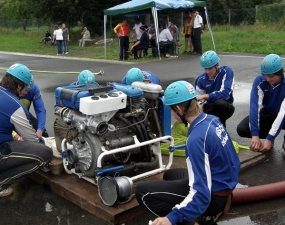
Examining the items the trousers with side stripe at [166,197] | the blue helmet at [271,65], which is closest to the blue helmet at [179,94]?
the trousers with side stripe at [166,197]

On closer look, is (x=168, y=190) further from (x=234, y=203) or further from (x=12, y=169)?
(x=12, y=169)

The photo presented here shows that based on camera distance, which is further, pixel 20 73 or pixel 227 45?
pixel 227 45

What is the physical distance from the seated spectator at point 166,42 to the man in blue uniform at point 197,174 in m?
14.2

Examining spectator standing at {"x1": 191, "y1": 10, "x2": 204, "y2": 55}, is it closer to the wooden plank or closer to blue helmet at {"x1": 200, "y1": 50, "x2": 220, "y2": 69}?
blue helmet at {"x1": 200, "y1": 50, "x2": 220, "y2": 69}

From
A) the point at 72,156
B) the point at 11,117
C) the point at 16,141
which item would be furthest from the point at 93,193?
the point at 11,117

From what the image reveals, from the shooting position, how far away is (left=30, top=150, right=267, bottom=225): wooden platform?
376 cm

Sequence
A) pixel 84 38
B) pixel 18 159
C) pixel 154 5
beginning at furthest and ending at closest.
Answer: pixel 84 38, pixel 154 5, pixel 18 159

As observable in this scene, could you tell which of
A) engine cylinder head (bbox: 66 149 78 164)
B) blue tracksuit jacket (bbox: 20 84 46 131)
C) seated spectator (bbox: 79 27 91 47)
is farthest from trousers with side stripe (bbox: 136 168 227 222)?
seated spectator (bbox: 79 27 91 47)

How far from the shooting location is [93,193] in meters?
4.12

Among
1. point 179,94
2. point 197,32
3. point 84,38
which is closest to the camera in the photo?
point 179,94

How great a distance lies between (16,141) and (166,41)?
1349 cm

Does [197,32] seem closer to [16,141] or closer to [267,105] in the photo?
[267,105]

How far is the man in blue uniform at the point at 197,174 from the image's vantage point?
8.99 ft

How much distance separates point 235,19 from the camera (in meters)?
32.3
